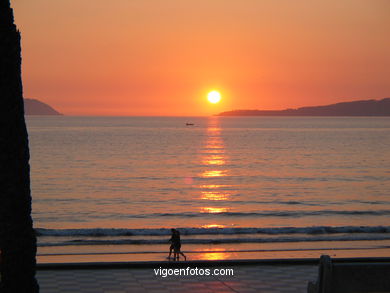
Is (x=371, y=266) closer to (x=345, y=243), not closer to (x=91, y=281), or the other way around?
(x=91, y=281)

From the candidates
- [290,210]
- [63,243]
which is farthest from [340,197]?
[63,243]

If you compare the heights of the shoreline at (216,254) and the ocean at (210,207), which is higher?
the ocean at (210,207)

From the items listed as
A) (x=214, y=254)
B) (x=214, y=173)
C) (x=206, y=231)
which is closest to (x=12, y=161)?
(x=214, y=254)

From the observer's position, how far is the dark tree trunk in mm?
8164

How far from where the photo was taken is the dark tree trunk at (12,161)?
8.16 meters

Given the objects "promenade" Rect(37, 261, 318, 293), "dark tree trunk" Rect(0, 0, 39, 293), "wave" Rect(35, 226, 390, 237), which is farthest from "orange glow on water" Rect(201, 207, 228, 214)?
"dark tree trunk" Rect(0, 0, 39, 293)

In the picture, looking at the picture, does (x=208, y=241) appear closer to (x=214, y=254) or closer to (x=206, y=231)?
(x=214, y=254)

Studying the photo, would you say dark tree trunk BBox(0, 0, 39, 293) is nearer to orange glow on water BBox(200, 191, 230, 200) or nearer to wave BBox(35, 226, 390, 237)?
wave BBox(35, 226, 390, 237)

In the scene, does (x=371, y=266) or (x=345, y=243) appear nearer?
(x=371, y=266)

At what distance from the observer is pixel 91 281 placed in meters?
13.2

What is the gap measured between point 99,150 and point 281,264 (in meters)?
82.1

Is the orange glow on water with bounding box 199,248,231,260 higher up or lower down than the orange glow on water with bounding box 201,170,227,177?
lower down

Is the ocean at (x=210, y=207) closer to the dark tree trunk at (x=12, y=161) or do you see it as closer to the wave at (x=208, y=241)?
the wave at (x=208, y=241)

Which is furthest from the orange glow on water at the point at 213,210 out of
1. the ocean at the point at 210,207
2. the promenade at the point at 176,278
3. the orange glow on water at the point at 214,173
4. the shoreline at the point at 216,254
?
the orange glow on water at the point at 214,173
